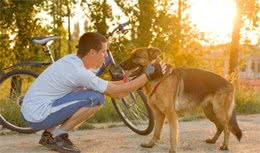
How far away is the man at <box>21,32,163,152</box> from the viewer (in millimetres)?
5543

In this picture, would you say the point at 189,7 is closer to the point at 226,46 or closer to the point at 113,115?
the point at 226,46

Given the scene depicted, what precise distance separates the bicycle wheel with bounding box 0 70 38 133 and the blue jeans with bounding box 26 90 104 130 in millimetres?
1766

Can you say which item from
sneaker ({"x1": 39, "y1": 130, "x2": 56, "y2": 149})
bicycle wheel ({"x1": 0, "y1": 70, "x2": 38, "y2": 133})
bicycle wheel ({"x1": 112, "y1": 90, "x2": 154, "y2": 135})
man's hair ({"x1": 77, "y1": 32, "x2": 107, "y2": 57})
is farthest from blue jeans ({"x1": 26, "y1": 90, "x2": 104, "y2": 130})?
bicycle wheel ({"x1": 0, "y1": 70, "x2": 38, "y2": 133})

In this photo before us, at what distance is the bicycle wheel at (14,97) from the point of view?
754 cm

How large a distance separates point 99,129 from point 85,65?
2.57 m

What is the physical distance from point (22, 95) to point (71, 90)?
2214 mm

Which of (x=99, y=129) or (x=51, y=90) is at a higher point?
(x=51, y=90)

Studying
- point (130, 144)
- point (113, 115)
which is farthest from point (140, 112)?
point (113, 115)

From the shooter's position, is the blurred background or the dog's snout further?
the blurred background

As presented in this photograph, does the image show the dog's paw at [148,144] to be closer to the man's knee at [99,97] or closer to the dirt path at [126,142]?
the dirt path at [126,142]

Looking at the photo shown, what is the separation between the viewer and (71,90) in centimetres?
575

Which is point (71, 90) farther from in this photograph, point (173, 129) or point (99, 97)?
point (173, 129)

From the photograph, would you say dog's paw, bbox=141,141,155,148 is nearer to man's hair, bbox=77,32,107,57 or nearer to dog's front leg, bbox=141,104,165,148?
dog's front leg, bbox=141,104,165,148

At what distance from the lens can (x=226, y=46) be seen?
22.0m
